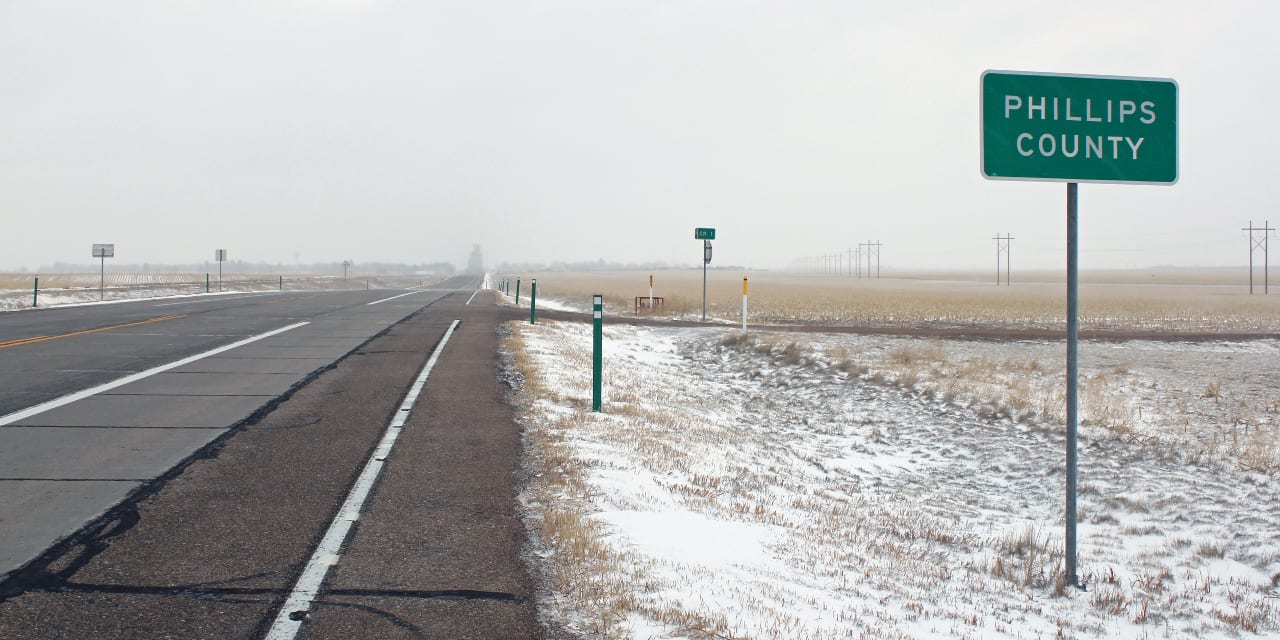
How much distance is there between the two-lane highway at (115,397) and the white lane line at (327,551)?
1.40 metres

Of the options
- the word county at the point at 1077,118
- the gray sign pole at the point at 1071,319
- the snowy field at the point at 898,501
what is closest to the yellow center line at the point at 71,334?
the snowy field at the point at 898,501

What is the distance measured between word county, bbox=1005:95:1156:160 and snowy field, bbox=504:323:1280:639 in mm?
2754

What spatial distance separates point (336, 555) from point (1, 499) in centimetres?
254

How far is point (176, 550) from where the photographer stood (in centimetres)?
434

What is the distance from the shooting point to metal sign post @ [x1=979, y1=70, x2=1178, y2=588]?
4.73m

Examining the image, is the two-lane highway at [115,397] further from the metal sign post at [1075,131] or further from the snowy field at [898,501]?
the metal sign post at [1075,131]

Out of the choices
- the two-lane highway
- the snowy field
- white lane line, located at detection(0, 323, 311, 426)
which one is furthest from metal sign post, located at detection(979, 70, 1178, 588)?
white lane line, located at detection(0, 323, 311, 426)

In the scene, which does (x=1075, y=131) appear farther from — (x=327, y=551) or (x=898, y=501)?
(x=327, y=551)

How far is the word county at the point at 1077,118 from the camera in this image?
→ 187 inches

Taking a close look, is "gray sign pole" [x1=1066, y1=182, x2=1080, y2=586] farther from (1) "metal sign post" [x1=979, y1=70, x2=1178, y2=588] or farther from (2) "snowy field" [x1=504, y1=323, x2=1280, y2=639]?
(2) "snowy field" [x1=504, y1=323, x2=1280, y2=639]

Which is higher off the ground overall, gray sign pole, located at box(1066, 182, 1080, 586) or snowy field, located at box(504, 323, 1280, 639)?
gray sign pole, located at box(1066, 182, 1080, 586)

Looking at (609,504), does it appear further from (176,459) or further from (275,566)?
(176,459)

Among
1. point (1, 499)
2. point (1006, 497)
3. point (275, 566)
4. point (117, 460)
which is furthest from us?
point (1006, 497)

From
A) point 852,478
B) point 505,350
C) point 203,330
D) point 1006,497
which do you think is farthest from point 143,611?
point 203,330
